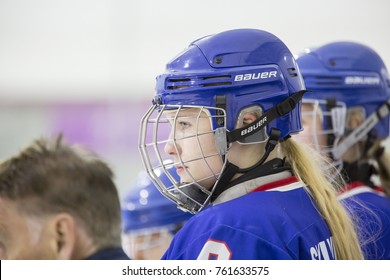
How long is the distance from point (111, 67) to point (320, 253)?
5823 mm

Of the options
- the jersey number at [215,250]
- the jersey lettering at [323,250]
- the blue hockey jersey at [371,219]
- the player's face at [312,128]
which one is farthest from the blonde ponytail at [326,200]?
the player's face at [312,128]

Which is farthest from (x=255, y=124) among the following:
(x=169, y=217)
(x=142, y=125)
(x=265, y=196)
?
(x=169, y=217)

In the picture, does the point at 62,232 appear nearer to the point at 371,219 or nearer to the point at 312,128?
the point at 371,219

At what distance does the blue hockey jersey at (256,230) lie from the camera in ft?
4.18

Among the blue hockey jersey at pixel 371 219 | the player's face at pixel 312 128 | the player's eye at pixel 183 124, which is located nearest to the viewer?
the player's eye at pixel 183 124

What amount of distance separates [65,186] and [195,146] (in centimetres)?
35

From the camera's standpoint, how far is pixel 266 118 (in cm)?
148

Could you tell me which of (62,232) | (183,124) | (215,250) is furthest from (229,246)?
(62,232)

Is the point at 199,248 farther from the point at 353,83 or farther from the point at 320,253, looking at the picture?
the point at 353,83

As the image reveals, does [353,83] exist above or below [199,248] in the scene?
above

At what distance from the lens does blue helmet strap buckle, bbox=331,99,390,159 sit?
220 centimetres

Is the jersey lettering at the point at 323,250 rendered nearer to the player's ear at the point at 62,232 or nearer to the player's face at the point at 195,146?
the player's face at the point at 195,146

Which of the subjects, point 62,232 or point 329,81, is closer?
point 62,232
